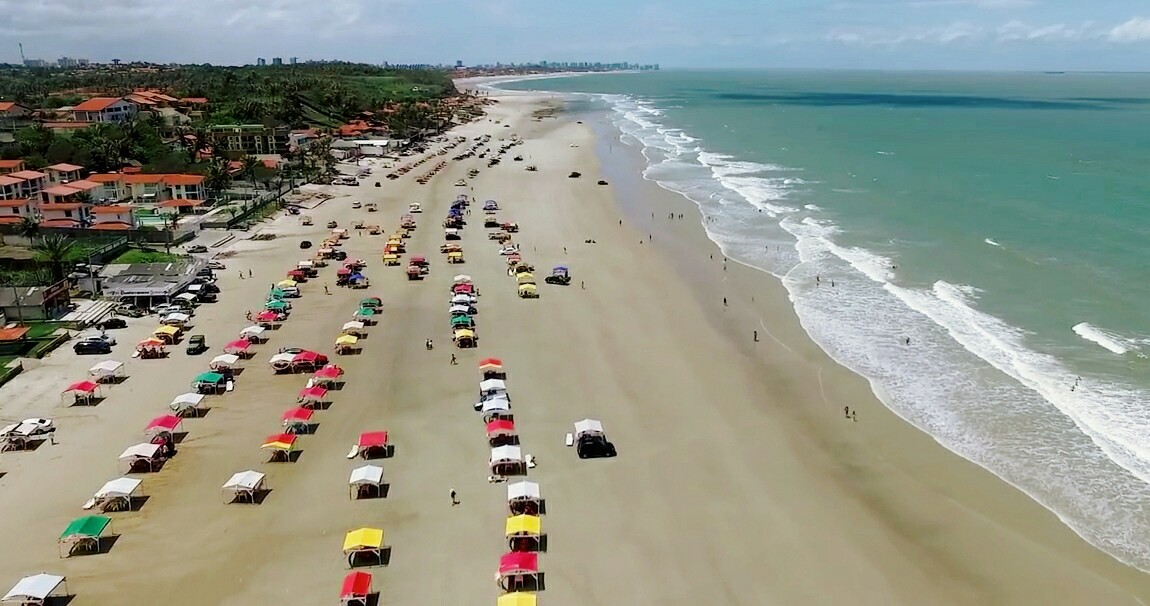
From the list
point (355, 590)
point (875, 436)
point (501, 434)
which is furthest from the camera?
point (875, 436)

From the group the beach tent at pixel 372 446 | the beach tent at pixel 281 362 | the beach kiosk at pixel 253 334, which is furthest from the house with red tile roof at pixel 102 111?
the beach tent at pixel 372 446

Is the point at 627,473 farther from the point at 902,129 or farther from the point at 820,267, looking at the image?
the point at 902,129

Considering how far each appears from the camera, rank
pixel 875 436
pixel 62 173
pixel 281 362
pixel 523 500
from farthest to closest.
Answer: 1. pixel 62 173
2. pixel 281 362
3. pixel 875 436
4. pixel 523 500

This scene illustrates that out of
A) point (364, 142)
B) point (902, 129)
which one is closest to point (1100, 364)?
point (364, 142)

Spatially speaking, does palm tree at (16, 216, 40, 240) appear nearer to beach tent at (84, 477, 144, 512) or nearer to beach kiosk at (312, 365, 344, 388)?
beach kiosk at (312, 365, 344, 388)

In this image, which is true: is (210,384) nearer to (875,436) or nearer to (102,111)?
(875,436)

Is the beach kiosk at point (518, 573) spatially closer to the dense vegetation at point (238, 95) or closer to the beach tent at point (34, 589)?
the beach tent at point (34, 589)

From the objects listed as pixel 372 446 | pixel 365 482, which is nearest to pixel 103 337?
pixel 372 446
